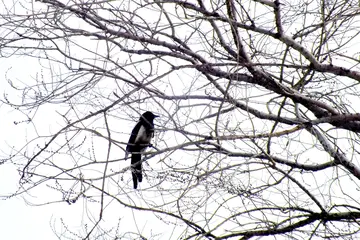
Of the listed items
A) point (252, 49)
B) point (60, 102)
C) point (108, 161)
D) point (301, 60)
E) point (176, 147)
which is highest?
point (252, 49)

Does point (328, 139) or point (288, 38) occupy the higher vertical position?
point (288, 38)

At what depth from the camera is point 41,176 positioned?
178 inches

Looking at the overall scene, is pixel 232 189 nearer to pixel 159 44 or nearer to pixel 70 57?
pixel 159 44

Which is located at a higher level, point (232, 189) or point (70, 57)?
point (70, 57)

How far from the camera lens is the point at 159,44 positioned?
5.22 metres

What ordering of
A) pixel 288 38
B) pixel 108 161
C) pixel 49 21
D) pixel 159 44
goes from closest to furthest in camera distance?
pixel 108 161 → pixel 49 21 → pixel 288 38 → pixel 159 44

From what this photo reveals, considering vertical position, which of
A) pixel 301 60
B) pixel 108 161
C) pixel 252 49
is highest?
pixel 252 49

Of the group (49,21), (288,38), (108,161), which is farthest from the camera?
(288,38)

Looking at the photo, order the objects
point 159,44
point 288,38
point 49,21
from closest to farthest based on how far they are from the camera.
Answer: point 49,21 < point 288,38 < point 159,44

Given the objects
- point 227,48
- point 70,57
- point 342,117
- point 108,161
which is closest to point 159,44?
point 227,48

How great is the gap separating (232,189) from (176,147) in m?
0.86

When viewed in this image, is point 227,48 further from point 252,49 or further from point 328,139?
point 328,139

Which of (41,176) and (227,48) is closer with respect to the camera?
(41,176)

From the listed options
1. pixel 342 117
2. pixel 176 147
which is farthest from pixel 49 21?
pixel 342 117
